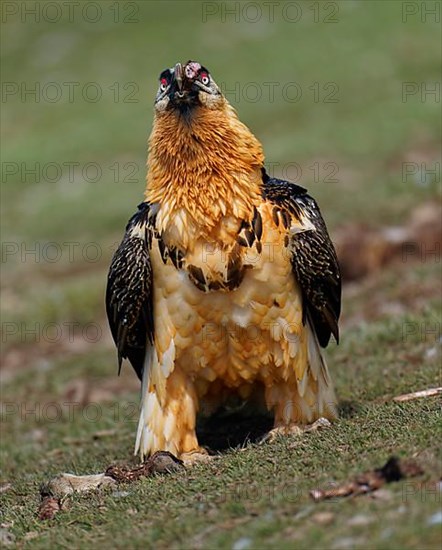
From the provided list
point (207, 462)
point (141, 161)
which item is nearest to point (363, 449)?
point (207, 462)

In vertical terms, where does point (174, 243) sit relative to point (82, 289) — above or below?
above

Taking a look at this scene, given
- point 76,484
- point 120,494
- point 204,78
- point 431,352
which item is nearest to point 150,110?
point 431,352

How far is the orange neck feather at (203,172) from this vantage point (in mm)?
7945

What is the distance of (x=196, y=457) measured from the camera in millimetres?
8172

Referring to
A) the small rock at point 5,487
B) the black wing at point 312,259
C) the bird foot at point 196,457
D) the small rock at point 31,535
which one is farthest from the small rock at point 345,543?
the small rock at point 5,487

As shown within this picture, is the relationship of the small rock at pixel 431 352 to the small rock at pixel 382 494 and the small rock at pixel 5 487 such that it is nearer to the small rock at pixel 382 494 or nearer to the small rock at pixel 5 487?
the small rock at pixel 5 487

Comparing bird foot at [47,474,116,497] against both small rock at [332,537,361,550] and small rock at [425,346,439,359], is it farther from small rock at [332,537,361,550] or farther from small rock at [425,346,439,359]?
small rock at [425,346,439,359]

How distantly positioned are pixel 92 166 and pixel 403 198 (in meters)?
11.3

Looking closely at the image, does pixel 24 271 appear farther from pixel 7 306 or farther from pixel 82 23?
pixel 82 23

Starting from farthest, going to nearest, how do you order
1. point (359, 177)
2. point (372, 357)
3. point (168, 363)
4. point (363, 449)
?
point (359, 177) < point (372, 357) < point (168, 363) < point (363, 449)

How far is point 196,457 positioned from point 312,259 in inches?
67.1

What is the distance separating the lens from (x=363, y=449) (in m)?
6.79

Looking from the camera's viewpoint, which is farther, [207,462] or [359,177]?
[359,177]

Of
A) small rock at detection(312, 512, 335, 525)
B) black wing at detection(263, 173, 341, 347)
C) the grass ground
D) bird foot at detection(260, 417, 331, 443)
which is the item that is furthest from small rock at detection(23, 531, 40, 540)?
black wing at detection(263, 173, 341, 347)
